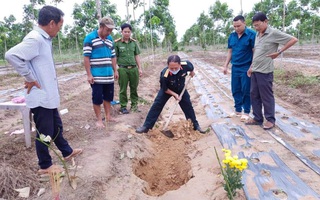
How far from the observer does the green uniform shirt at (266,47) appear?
11.6ft

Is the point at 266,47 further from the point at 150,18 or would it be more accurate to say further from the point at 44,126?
the point at 150,18

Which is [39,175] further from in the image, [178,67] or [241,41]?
[241,41]

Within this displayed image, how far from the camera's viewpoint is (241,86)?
4418 millimetres

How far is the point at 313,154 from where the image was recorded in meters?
2.91

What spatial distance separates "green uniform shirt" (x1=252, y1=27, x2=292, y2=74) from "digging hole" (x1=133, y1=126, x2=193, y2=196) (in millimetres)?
1484

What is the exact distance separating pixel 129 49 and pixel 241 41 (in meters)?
1.96

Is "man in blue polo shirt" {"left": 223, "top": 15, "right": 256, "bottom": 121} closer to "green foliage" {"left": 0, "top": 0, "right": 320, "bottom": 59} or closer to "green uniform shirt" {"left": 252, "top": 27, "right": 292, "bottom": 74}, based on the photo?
"green uniform shirt" {"left": 252, "top": 27, "right": 292, "bottom": 74}

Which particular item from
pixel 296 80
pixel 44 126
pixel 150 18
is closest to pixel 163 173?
pixel 44 126

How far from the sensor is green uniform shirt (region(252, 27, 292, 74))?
3.54 m

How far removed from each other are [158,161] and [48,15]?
2.19m

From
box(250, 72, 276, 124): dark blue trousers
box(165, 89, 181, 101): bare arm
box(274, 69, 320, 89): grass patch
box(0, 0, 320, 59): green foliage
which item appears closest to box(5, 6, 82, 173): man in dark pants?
box(165, 89, 181, 101): bare arm

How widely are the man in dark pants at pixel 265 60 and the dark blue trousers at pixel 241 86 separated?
0.31 metres

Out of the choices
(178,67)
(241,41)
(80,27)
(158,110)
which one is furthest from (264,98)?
(80,27)

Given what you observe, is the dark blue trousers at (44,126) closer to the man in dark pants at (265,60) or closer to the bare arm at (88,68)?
the bare arm at (88,68)
